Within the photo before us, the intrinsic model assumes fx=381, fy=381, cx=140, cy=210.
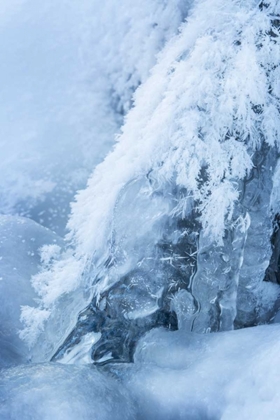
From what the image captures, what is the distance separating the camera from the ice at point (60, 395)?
117cm

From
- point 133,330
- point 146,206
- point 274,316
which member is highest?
point 146,206

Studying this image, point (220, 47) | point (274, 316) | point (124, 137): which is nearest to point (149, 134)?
point (124, 137)

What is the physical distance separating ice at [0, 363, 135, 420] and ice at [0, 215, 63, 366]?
0.54 metres

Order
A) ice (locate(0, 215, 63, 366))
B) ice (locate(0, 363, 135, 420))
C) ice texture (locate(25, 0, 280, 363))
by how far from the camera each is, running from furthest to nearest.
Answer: ice (locate(0, 215, 63, 366)), ice texture (locate(25, 0, 280, 363)), ice (locate(0, 363, 135, 420))

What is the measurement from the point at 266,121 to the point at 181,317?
37.6 inches

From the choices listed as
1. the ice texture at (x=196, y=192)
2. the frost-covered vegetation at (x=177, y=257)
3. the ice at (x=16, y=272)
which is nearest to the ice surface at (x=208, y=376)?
the frost-covered vegetation at (x=177, y=257)

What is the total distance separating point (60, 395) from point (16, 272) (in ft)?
3.76

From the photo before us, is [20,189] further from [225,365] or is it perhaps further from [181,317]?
[225,365]

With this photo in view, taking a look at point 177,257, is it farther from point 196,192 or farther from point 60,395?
point 60,395

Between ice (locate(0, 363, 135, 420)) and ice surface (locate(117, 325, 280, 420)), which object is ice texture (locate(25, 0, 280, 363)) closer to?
ice surface (locate(117, 325, 280, 420))

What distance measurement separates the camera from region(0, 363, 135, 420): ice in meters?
1.17

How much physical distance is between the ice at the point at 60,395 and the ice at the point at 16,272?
54 centimetres

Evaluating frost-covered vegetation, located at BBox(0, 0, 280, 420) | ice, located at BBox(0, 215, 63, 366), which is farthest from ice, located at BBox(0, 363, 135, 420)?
ice, located at BBox(0, 215, 63, 366)

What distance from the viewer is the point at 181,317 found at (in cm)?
170
